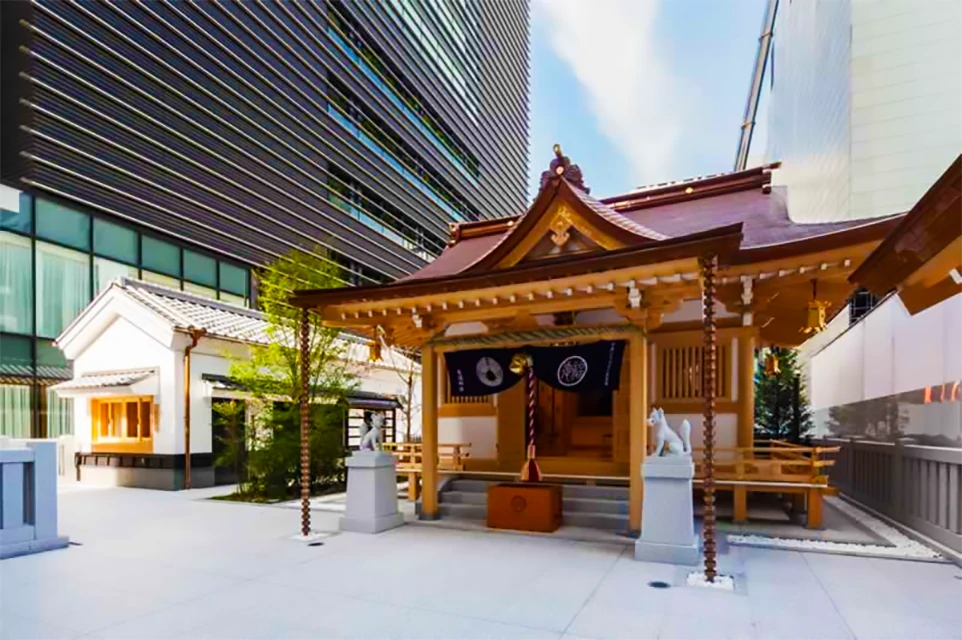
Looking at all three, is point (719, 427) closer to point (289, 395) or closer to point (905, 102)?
point (289, 395)

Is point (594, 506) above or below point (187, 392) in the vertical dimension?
below

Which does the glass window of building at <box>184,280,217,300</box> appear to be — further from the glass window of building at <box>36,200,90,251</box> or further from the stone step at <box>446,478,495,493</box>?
the stone step at <box>446,478,495,493</box>

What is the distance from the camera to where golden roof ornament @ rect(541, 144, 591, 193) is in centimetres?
844

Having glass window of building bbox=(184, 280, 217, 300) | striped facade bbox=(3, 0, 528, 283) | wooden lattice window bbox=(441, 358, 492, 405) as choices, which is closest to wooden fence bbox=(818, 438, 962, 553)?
wooden lattice window bbox=(441, 358, 492, 405)

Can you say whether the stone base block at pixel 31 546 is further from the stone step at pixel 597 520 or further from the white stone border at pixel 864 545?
the white stone border at pixel 864 545

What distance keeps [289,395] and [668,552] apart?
840 centimetres

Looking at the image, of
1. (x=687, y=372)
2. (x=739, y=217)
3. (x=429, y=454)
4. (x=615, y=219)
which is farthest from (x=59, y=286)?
(x=739, y=217)

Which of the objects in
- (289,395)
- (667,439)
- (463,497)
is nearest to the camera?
(667,439)

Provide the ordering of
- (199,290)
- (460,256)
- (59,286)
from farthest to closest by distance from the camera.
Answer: (199,290) → (59,286) → (460,256)

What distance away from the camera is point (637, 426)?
704 centimetres

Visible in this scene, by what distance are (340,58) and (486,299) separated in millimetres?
23247

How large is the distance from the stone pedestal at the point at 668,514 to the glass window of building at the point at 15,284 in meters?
17.0

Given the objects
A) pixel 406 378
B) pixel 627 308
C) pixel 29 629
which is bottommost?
pixel 29 629

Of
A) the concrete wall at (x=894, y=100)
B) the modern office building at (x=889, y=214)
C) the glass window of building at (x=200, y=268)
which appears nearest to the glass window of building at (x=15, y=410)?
the glass window of building at (x=200, y=268)
